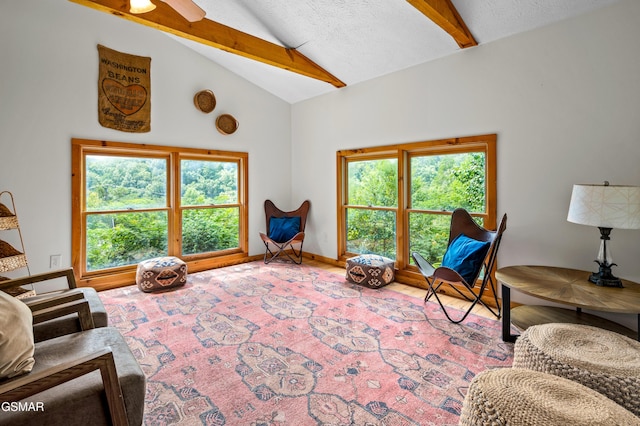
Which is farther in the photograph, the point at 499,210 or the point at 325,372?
the point at 499,210

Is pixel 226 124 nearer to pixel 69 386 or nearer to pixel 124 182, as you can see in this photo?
pixel 124 182

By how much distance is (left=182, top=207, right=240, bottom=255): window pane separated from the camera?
468 cm

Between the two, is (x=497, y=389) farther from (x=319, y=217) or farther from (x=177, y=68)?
(x=177, y=68)

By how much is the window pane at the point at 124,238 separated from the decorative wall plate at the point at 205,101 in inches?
62.8

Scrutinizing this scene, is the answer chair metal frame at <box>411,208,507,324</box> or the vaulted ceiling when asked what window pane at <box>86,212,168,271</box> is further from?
chair metal frame at <box>411,208,507,324</box>

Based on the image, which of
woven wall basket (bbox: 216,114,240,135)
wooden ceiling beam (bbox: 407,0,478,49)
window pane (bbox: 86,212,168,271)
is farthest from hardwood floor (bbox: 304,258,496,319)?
wooden ceiling beam (bbox: 407,0,478,49)

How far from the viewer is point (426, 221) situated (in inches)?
157

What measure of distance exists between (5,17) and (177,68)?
1.68 meters

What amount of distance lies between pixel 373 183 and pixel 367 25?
2.00m

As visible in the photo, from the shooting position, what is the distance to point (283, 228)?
5.27 m

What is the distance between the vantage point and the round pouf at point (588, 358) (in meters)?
1.38

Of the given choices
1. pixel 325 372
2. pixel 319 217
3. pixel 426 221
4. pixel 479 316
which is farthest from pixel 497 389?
pixel 319 217

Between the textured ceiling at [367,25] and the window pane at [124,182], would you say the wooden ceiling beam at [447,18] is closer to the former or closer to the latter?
the textured ceiling at [367,25]

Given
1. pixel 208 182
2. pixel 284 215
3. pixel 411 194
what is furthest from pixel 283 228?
pixel 411 194
